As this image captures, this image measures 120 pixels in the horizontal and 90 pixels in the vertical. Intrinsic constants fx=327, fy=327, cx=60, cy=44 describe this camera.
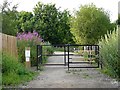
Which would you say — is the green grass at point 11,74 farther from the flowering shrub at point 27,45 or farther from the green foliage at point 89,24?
the green foliage at point 89,24

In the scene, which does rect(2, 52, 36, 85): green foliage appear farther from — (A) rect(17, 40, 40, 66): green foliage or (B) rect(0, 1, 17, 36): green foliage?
(B) rect(0, 1, 17, 36): green foliage

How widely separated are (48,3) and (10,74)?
32.3m

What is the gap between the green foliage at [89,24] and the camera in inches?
1055

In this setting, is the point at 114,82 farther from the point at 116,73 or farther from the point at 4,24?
the point at 4,24

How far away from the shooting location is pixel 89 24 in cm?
2686

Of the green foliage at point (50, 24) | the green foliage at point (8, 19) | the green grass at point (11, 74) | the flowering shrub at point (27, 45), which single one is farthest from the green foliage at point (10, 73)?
the green foliage at point (50, 24)

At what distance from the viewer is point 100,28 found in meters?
26.9

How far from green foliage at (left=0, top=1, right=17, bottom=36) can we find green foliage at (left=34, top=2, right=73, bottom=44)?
511 inches

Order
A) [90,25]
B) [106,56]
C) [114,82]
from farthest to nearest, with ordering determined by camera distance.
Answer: [90,25]
[106,56]
[114,82]

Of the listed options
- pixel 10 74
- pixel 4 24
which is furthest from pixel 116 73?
pixel 4 24

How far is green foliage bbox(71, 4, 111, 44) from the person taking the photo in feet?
87.9

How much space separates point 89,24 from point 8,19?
21.8ft

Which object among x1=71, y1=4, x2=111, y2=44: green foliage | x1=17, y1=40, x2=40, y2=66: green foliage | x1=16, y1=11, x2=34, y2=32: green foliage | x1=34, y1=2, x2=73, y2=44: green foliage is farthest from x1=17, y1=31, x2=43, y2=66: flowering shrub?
x1=16, y1=11, x2=34, y2=32: green foliage

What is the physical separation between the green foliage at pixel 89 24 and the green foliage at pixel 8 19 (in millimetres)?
5221
